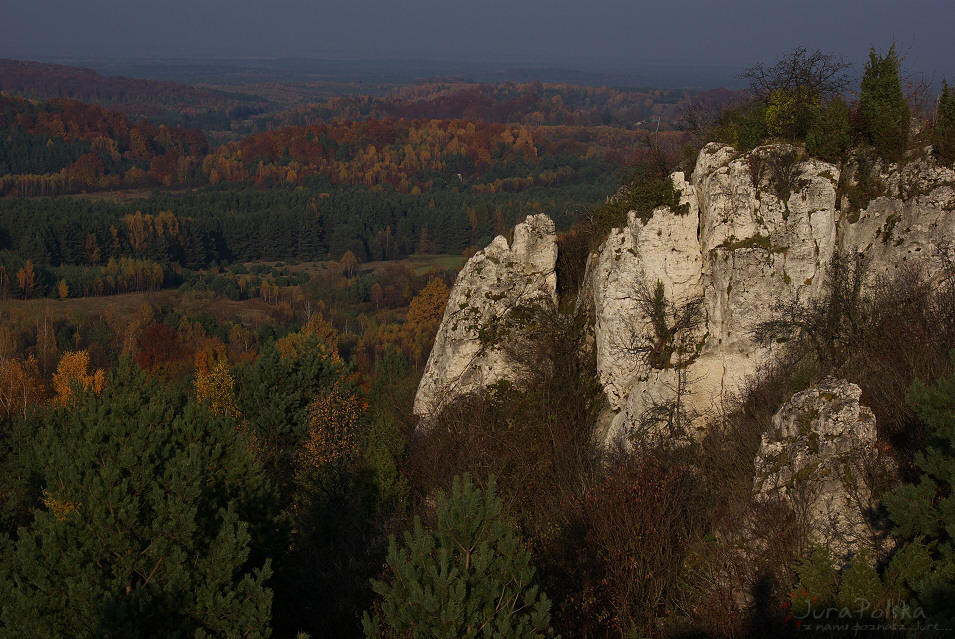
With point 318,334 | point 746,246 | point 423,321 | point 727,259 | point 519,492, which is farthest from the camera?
point 423,321

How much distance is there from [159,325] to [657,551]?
209 ft

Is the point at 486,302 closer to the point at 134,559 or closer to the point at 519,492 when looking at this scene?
the point at 519,492

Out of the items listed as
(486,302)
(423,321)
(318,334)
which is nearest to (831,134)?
(486,302)

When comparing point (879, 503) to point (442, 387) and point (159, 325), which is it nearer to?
point (442, 387)

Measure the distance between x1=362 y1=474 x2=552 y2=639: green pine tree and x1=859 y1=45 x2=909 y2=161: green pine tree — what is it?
10689mm

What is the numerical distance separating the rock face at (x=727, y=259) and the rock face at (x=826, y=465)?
3681 millimetres

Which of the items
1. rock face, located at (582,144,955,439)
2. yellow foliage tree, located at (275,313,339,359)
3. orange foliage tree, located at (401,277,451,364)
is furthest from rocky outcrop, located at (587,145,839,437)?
orange foliage tree, located at (401,277,451,364)

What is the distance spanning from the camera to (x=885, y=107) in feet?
48.1

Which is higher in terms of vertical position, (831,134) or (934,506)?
(831,134)

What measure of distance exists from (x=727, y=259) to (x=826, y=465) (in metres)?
5.25

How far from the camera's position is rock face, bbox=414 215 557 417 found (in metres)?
19.4

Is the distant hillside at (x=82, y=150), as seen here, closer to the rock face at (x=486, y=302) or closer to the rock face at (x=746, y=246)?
the rock face at (x=486, y=302)

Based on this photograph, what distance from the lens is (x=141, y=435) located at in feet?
40.7

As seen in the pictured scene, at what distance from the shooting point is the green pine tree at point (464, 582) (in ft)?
27.4
